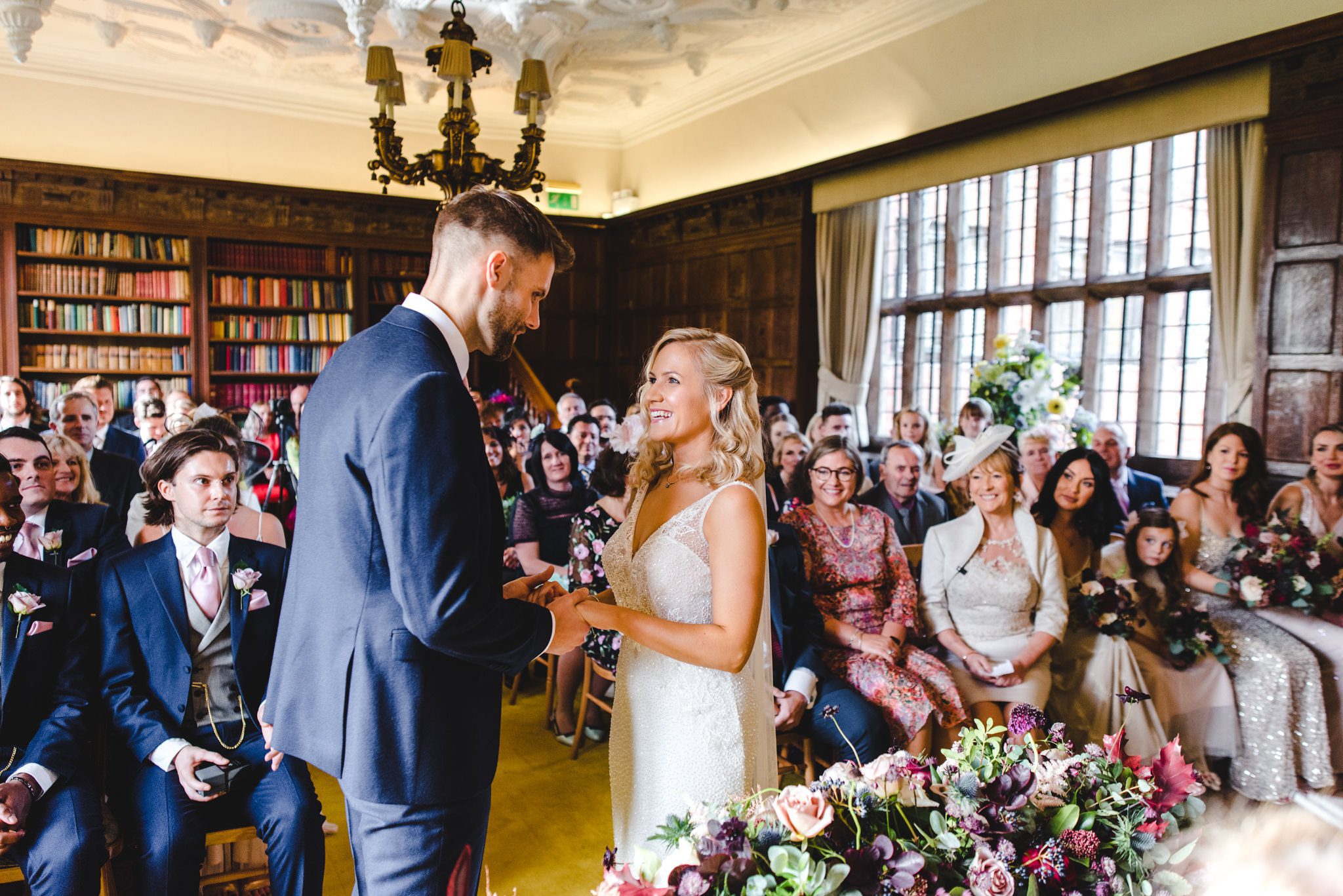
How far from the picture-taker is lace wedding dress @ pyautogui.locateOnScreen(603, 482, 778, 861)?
1946mm

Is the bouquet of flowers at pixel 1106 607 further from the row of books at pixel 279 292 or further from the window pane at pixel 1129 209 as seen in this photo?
the row of books at pixel 279 292

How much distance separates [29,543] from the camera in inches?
123

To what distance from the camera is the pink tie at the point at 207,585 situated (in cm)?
241

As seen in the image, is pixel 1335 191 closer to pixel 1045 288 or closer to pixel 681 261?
pixel 1045 288

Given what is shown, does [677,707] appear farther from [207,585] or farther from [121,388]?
[121,388]

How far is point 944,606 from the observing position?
11.8 ft

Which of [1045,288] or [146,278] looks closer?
[1045,288]

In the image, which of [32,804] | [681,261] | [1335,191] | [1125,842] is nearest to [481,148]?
[681,261]

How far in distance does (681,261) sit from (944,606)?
6.78 meters

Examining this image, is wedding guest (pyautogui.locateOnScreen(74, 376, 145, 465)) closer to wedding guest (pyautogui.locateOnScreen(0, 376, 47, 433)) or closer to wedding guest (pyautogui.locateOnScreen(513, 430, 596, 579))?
wedding guest (pyautogui.locateOnScreen(0, 376, 47, 433))

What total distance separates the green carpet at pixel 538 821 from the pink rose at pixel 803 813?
5.50ft

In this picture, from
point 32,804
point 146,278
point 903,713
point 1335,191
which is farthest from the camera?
point 146,278

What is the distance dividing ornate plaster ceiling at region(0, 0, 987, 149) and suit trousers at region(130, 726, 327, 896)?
14.9 feet

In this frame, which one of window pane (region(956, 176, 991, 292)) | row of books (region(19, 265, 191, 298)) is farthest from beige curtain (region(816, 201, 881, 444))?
row of books (region(19, 265, 191, 298))
